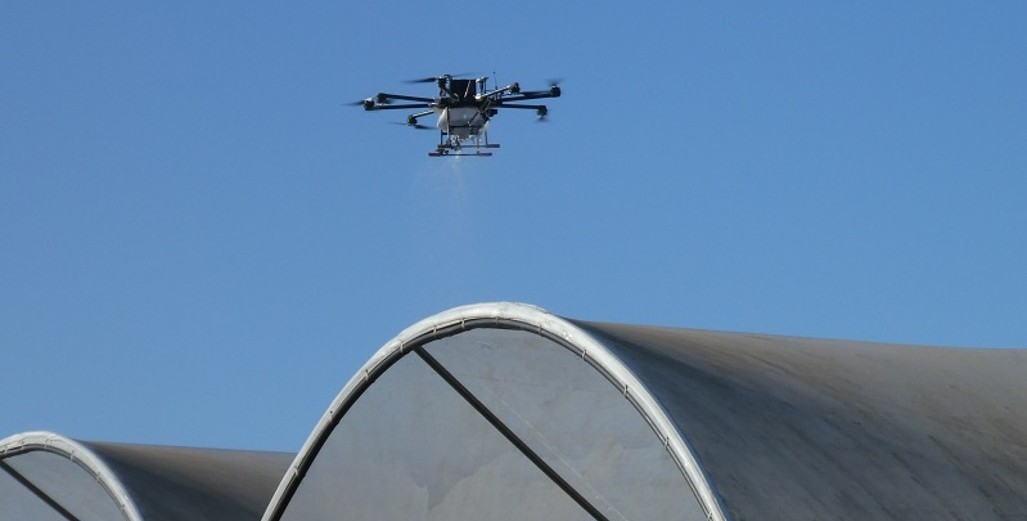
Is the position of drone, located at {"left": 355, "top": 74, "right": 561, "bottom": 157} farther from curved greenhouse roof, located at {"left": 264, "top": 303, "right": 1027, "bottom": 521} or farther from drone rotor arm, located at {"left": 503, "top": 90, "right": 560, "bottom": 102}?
curved greenhouse roof, located at {"left": 264, "top": 303, "right": 1027, "bottom": 521}

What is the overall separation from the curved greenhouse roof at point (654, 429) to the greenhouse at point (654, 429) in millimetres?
22

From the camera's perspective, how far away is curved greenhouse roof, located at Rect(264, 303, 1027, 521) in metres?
17.2

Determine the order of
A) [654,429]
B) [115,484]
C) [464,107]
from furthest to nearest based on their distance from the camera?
[464,107], [115,484], [654,429]

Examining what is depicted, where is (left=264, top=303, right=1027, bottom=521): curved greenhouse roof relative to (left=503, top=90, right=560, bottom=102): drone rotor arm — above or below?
below

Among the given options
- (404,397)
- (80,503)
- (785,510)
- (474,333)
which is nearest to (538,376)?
(474,333)

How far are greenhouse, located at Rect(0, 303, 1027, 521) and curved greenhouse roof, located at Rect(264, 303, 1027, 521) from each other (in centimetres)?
2

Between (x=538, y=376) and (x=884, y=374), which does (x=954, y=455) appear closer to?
(x=884, y=374)

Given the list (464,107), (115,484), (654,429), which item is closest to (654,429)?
(654,429)

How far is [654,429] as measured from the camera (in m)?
16.8

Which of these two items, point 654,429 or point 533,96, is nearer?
point 654,429

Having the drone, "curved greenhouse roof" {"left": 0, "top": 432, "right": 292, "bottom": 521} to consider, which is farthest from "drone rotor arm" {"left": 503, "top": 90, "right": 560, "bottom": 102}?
"curved greenhouse roof" {"left": 0, "top": 432, "right": 292, "bottom": 521}

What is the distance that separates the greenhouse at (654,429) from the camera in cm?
1725

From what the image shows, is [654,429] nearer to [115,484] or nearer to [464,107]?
[115,484]

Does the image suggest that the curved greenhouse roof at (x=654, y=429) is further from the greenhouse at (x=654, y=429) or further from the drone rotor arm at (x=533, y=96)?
the drone rotor arm at (x=533, y=96)
